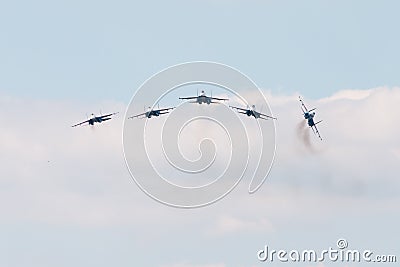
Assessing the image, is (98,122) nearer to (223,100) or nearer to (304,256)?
(223,100)

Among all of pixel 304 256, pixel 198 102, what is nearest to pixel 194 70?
pixel 198 102

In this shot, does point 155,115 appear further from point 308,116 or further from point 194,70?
point 308,116

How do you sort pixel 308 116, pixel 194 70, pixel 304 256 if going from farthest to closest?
pixel 308 116 < pixel 194 70 < pixel 304 256

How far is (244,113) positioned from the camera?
19088 centimetres

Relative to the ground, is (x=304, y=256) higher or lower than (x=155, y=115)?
lower

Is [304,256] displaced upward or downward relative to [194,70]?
downward

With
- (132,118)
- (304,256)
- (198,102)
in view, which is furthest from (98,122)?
(304,256)

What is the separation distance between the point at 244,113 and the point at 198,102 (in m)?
11.3

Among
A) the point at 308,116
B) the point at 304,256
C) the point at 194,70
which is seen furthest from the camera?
the point at 308,116

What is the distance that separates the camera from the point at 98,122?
19662cm

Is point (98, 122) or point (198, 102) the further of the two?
point (98, 122)

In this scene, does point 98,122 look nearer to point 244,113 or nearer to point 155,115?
point 155,115

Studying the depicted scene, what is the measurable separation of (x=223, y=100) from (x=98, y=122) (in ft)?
95.5

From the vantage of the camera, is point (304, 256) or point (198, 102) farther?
point (198, 102)
